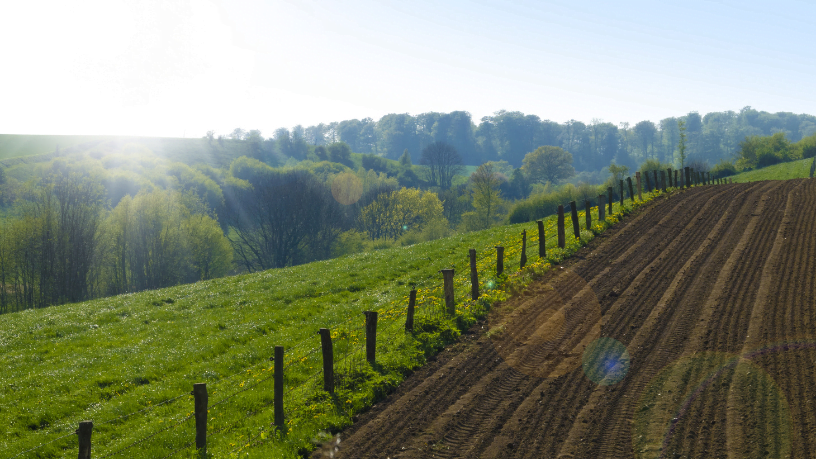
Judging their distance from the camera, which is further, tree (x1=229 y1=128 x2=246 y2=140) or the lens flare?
tree (x1=229 y1=128 x2=246 y2=140)

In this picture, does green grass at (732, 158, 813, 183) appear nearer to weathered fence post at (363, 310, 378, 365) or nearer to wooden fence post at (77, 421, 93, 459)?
weathered fence post at (363, 310, 378, 365)

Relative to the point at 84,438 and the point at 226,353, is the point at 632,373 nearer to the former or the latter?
the point at 84,438

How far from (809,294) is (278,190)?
62134mm

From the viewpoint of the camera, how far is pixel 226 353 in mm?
16750

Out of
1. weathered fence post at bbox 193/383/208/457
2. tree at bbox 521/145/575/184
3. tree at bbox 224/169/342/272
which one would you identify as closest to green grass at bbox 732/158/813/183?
tree at bbox 521/145/575/184

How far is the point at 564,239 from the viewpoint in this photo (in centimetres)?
2133

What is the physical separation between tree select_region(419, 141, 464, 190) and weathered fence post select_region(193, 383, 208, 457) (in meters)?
127

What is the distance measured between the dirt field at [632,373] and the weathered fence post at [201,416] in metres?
2.81

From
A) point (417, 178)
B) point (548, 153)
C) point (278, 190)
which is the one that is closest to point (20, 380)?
point (278, 190)

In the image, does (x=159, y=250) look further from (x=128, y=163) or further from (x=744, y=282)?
(x=744, y=282)

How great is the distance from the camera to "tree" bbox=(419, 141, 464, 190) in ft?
447

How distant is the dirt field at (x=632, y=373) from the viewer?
8.03 meters

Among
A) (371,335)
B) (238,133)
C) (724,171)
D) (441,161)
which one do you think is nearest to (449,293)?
(371,335)

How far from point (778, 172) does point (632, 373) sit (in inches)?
2730
